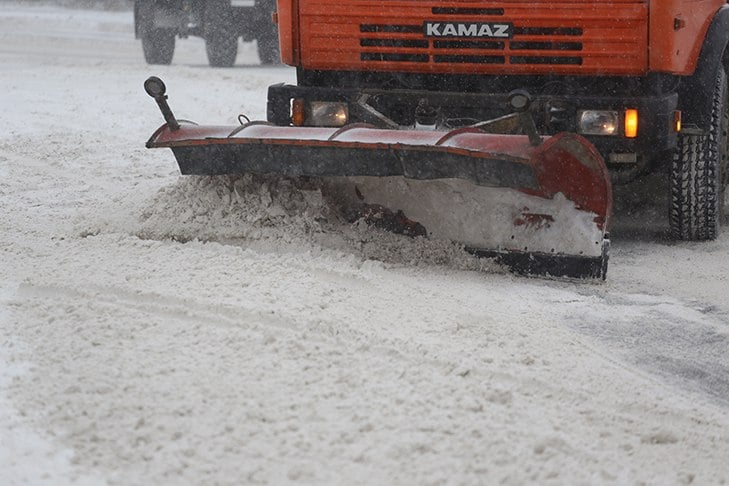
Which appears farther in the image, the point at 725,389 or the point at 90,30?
the point at 90,30

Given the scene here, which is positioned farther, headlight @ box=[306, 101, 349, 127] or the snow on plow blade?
headlight @ box=[306, 101, 349, 127]

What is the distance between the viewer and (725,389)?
411 centimetres

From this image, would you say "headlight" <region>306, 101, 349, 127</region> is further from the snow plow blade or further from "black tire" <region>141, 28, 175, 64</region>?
"black tire" <region>141, 28, 175, 64</region>

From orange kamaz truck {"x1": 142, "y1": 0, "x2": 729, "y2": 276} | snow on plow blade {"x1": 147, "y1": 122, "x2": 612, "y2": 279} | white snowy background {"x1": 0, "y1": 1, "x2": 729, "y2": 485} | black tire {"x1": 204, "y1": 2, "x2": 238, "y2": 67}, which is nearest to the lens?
white snowy background {"x1": 0, "y1": 1, "x2": 729, "y2": 485}

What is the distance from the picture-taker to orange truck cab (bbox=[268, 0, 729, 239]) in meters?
6.01

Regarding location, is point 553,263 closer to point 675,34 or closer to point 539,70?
point 539,70

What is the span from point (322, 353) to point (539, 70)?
105 inches

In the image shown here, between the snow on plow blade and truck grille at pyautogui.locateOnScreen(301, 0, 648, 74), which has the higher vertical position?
truck grille at pyautogui.locateOnScreen(301, 0, 648, 74)

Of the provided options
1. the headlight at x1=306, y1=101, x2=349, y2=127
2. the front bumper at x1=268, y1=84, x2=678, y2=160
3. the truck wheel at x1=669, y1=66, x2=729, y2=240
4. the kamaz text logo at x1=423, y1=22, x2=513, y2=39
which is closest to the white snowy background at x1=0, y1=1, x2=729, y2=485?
the truck wheel at x1=669, y1=66, x2=729, y2=240

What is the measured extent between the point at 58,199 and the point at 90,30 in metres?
20.2

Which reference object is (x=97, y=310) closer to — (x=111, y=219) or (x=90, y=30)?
(x=111, y=219)

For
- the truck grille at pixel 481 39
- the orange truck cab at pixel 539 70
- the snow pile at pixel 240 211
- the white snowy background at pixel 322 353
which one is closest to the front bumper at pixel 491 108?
the orange truck cab at pixel 539 70

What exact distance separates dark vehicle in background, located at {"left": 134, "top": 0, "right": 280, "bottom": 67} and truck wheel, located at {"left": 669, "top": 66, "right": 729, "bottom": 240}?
12167mm

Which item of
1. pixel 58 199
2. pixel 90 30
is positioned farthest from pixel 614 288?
pixel 90 30
